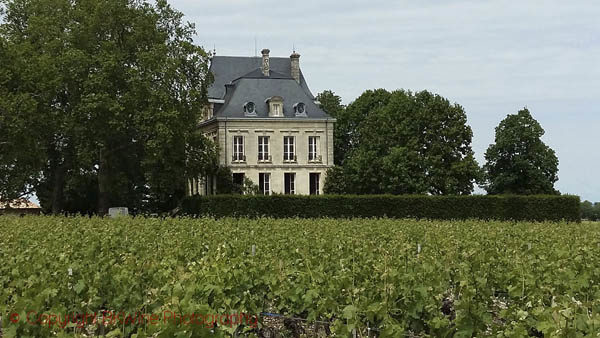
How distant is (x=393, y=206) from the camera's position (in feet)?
129

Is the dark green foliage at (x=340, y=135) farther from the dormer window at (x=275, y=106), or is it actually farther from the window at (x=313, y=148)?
the dormer window at (x=275, y=106)

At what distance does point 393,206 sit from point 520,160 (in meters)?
20.8

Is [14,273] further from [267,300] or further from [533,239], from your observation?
[533,239]

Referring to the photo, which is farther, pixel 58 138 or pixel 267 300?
pixel 58 138

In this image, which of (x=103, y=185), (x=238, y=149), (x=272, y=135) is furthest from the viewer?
(x=272, y=135)

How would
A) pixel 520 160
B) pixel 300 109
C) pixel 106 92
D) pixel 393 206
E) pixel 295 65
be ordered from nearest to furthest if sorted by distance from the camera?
pixel 106 92 < pixel 393 206 < pixel 520 160 < pixel 300 109 < pixel 295 65

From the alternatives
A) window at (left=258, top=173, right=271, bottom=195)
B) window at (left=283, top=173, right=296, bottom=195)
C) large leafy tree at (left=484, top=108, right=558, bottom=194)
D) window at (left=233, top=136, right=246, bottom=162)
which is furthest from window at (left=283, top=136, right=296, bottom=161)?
large leafy tree at (left=484, top=108, right=558, bottom=194)

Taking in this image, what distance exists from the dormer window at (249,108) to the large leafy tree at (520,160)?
17736 millimetres

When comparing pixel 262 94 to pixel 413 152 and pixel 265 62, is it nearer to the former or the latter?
pixel 265 62

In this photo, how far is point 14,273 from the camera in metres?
9.81

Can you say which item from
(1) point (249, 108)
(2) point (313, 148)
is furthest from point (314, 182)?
(1) point (249, 108)

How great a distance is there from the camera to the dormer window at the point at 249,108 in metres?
57.2

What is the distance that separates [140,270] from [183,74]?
33.0 m

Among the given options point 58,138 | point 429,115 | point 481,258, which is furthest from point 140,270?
point 429,115
